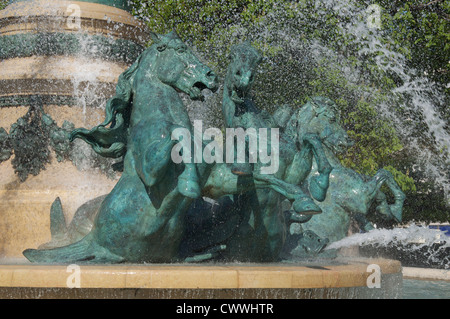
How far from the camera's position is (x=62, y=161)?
6.50 m

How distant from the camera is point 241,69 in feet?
15.8

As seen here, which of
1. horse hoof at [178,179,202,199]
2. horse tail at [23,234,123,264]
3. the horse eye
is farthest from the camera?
the horse eye

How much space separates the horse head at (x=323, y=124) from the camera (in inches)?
251

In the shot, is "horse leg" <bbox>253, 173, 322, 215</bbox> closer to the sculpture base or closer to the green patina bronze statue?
the green patina bronze statue

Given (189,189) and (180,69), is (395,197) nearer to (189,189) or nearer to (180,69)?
(180,69)

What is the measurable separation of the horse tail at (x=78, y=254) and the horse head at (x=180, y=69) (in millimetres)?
1254

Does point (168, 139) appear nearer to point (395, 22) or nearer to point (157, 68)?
point (157, 68)

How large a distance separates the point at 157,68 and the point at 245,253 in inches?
60.8

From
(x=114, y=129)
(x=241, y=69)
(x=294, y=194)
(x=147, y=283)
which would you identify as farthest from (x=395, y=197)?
(x=147, y=283)

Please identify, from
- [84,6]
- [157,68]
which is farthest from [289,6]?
[157,68]

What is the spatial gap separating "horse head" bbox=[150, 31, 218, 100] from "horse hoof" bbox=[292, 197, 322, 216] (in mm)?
1050

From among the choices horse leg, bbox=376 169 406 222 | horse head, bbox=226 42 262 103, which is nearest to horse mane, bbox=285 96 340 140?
horse leg, bbox=376 169 406 222

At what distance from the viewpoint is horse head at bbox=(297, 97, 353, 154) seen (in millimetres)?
6367

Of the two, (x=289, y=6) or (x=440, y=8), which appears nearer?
(x=289, y=6)
